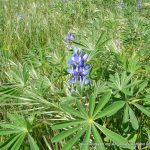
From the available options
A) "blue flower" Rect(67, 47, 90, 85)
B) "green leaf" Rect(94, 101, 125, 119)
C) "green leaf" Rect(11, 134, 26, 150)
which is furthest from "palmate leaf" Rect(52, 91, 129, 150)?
"blue flower" Rect(67, 47, 90, 85)

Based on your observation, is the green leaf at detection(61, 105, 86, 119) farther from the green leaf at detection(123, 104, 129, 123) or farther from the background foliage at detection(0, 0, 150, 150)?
the green leaf at detection(123, 104, 129, 123)

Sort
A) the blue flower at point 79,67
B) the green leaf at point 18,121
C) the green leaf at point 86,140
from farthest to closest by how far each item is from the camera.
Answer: the blue flower at point 79,67
the green leaf at point 18,121
the green leaf at point 86,140

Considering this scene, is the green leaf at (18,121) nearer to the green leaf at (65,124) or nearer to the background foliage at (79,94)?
the background foliage at (79,94)

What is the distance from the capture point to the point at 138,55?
148 cm

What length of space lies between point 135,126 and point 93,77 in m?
0.38

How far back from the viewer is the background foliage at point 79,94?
99cm

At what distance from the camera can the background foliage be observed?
3.26 feet

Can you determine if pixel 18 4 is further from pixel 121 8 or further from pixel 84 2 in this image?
pixel 121 8

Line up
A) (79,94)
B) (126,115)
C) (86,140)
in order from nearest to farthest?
(86,140) → (126,115) → (79,94)

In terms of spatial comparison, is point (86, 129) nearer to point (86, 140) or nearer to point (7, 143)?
point (86, 140)

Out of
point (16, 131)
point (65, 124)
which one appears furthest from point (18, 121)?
point (65, 124)

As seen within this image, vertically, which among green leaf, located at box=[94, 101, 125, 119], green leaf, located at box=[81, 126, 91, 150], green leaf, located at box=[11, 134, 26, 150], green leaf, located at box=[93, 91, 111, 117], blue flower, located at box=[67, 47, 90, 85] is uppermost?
blue flower, located at box=[67, 47, 90, 85]

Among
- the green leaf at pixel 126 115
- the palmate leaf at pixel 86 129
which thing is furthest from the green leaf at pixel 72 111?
the green leaf at pixel 126 115

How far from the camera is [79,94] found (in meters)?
1.16
